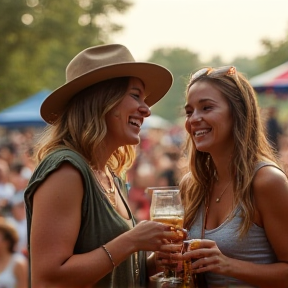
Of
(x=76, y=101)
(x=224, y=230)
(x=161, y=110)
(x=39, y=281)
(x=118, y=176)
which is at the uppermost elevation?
(x=161, y=110)

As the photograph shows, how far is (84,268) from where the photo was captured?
271 centimetres

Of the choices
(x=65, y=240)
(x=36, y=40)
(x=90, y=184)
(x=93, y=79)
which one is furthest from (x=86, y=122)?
(x=36, y=40)

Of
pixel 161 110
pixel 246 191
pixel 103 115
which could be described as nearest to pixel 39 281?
pixel 103 115

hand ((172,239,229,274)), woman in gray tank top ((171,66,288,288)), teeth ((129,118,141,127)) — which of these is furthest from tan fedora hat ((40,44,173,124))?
hand ((172,239,229,274))

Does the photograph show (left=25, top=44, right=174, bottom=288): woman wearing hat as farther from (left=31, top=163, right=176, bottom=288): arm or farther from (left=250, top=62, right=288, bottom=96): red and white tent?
(left=250, top=62, right=288, bottom=96): red and white tent

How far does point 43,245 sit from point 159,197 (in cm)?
60

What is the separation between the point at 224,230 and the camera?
312 centimetres

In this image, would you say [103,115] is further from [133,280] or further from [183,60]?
[183,60]

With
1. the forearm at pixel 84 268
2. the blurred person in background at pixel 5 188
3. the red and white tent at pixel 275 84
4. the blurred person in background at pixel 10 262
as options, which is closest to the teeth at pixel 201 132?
the forearm at pixel 84 268

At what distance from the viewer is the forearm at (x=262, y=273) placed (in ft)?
9.76

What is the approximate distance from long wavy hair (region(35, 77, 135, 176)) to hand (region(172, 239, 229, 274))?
0.62m

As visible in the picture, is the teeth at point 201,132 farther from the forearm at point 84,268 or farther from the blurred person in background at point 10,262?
the blurred person in background at point 10,262

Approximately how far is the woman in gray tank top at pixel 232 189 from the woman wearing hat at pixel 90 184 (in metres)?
0.27

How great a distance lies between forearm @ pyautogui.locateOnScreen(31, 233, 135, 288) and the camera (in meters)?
2.69
